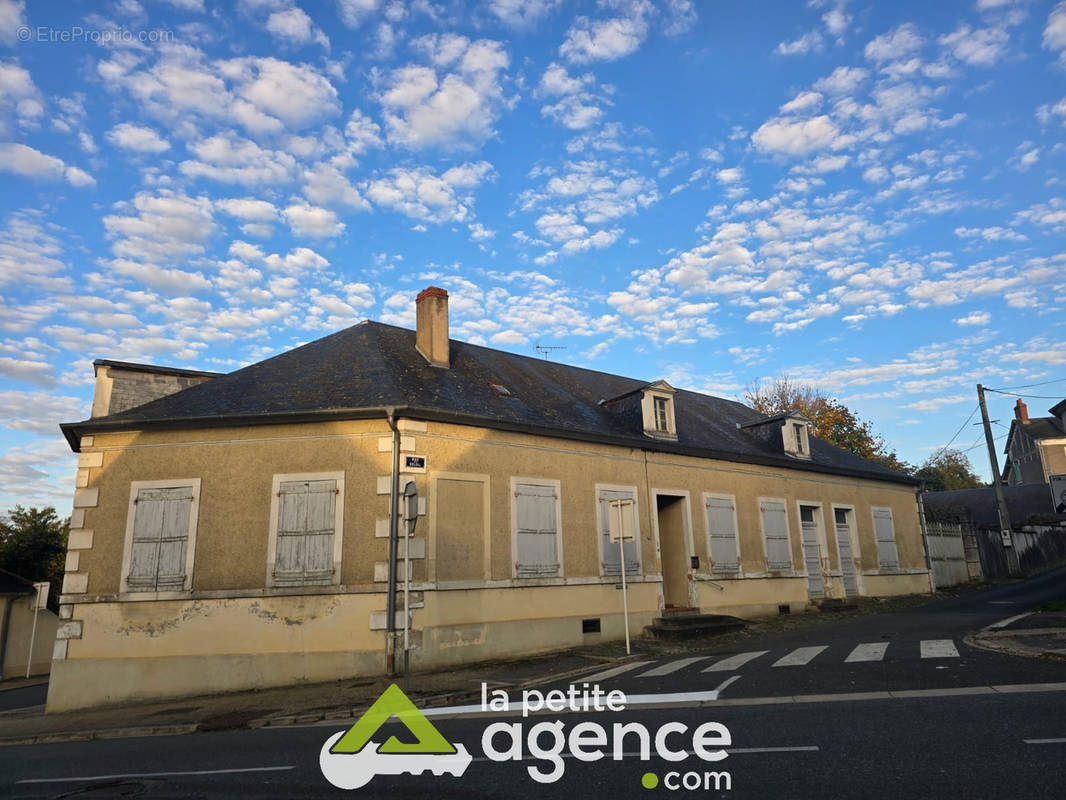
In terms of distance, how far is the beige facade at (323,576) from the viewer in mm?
11531

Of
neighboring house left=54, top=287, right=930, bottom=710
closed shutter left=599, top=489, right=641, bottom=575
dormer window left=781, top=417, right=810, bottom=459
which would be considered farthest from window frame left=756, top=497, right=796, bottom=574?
closed shutter left=599, top=489, right=641, bottom=575

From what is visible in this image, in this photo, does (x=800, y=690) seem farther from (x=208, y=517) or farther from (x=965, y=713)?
(x=208, y=517)

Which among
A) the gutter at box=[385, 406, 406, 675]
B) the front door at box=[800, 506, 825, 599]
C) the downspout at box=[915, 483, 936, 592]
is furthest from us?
the downspout at box=[915, 483, 936, 592]

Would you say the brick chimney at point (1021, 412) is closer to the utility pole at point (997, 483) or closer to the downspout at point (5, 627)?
the utility pole at point (997, 483)

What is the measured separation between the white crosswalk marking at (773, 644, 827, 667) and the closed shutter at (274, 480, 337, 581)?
24.3ft

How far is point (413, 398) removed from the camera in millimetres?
13000

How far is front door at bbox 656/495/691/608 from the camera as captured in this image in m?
16.4

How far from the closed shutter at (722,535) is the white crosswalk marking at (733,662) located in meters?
5.72

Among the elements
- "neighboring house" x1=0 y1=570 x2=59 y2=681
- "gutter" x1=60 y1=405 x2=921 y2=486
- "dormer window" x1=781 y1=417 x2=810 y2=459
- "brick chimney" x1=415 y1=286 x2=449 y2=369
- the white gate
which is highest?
"brick chimney" x1=415 y1=286 x2=449 y2=369

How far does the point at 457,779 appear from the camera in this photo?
5.18 metres

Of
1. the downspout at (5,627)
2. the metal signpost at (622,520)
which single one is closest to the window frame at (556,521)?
the metal signpost at (622,520)

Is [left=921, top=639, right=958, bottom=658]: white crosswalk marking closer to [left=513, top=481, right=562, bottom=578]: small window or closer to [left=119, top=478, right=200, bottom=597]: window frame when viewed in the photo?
[left=513, top=481, right=562, bottom=578]: small window

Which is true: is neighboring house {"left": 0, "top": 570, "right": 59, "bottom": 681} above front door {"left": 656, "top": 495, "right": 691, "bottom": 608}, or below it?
below

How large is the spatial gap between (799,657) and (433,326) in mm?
10181
